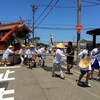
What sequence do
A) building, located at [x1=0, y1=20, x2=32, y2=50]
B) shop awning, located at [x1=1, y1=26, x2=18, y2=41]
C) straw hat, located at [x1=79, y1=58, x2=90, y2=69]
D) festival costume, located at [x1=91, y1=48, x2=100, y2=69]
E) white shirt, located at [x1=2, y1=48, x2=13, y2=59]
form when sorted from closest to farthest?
straw hat, located at [x1=79, y1=58, x2=90, y2=69] → festival costume, located at [x1=91, y1=48, x2=100, y2=69] → white shirt, located at [x1=2, y1=48, x2=13, y2=59] → shop awning, located at [x1=1, y1=26, x2=18, y2=41] → building, located at [x1=0, y1=20, x2=32, y2=50]

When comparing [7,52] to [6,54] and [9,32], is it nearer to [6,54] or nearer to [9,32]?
[6,54]

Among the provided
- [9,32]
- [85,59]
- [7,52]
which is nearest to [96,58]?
[85,59]

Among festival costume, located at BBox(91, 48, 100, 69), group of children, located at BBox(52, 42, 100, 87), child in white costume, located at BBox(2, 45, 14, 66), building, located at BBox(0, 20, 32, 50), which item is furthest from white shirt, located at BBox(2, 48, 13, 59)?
festival costume, located at BBox(91, 48, 100, 69)

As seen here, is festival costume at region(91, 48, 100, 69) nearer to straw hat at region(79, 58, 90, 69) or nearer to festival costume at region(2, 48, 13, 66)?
straw hat at region(79, 58, 90, 69)

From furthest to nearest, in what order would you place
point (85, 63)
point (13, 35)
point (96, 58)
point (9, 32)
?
point (13, 35) → point (9, 32) → point (96, 58) → point (85, 63)

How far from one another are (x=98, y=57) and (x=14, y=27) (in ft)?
29.1

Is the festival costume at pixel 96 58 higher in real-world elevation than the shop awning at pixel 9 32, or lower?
lower

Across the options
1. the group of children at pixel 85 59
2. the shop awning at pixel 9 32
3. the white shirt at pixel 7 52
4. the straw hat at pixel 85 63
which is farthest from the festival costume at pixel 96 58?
the shop awning at pixel 9 32

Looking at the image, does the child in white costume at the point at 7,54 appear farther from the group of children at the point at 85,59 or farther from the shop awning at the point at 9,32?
the group of children at the point at 85,59

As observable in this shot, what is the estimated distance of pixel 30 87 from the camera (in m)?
6.62

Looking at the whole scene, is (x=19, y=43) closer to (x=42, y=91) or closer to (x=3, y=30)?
(x=3, y=30)

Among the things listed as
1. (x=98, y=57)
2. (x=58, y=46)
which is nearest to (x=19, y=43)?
(x=58, y=46)

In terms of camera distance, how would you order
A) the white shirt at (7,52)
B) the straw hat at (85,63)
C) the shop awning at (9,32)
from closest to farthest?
the straw hat at (85,63)
the white shirt at (7,52)
the shop awning at (9,32)

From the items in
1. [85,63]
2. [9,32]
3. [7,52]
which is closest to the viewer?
[85,63]
